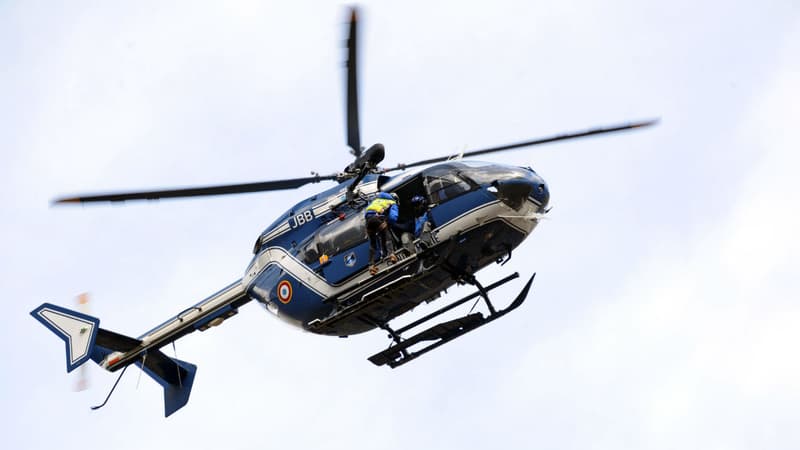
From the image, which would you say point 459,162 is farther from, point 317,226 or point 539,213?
point 317,226

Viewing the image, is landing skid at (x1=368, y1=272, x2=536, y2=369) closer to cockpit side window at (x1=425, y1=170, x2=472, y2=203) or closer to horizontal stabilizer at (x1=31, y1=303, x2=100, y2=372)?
cockpit side window at (x1=425, y1=170, x2=472, y2=203)

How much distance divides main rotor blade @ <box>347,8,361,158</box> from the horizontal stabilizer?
6797mm

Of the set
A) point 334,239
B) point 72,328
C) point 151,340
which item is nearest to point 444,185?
point 334,239

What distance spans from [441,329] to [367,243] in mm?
1993

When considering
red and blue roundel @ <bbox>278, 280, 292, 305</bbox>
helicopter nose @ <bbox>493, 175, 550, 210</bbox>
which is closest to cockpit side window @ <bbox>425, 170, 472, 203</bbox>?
helicopter nose @ <bbox>493, 175, 550, 210</bbox>

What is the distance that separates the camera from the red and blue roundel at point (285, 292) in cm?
1912

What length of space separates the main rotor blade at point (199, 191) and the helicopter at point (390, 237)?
19 mm

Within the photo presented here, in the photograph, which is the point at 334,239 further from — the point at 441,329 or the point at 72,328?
the point at 72,328

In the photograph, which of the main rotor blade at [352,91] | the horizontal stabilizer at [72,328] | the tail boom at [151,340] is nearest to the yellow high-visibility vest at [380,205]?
the main rotor blade at [352,91]

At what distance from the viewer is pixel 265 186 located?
18.6 m

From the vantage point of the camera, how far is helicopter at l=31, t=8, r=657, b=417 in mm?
17406

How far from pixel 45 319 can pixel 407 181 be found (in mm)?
8851

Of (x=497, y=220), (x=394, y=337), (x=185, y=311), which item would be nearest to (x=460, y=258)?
(x=497, y=220)

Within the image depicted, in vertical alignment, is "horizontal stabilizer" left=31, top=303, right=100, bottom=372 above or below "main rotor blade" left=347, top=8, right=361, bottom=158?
below
